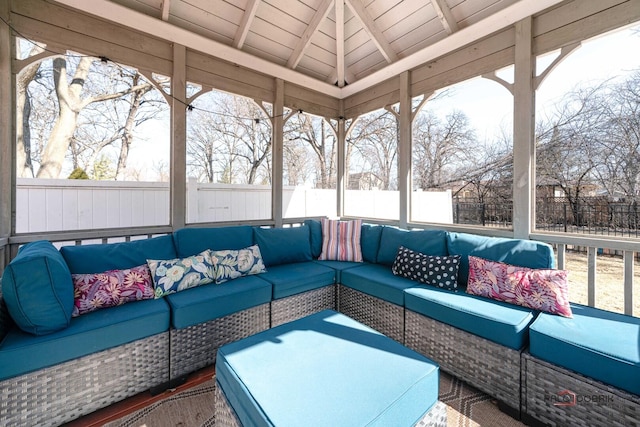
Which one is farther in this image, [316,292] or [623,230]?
[316,292]

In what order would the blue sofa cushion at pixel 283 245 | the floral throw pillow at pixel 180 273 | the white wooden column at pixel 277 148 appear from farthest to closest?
the white wooden column at pixel 277 148, the blue sofa cushion at pixel 283 245, the floral throw pillow at pixel 180 273

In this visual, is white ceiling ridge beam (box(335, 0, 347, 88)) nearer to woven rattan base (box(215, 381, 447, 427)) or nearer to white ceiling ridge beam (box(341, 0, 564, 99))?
white ceiling ridge beam (box(341, 0, 564, 99))

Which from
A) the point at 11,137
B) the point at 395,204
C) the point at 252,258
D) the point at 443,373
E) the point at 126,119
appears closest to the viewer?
the point at 443,373

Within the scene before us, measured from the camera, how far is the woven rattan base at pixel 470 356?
1750 millimetres

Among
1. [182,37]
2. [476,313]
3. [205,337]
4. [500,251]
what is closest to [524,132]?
[500,251]

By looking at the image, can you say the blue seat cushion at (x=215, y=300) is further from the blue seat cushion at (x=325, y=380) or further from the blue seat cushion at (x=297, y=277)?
the blue seat cushion at (x=325, y=380)

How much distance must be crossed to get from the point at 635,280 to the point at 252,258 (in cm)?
323

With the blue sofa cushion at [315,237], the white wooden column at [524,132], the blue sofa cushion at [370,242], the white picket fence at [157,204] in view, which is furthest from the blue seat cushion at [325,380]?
the white picket fence at [157,204]

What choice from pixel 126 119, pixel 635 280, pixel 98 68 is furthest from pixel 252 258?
pixel 635 280

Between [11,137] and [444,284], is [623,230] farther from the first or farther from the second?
[11,137]

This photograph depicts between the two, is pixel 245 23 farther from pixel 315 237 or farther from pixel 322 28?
pixel 315 237

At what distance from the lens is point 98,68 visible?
3.32m

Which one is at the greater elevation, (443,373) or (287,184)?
(287,184)

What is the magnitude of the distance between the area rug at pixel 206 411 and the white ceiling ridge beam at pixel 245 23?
139 inches
